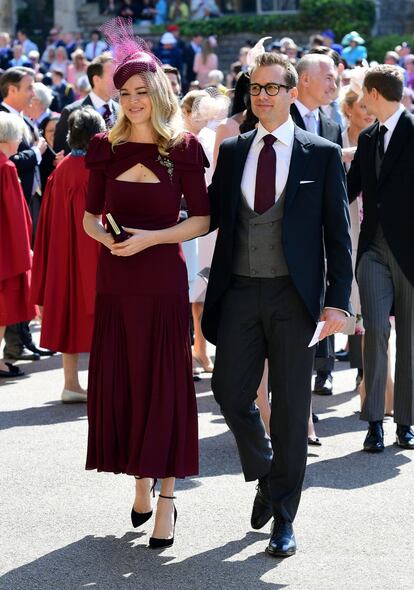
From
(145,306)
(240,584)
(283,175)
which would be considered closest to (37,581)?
(240,584)

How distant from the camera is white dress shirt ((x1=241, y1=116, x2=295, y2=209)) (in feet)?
17.4

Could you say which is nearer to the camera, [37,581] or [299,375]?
[37,581]

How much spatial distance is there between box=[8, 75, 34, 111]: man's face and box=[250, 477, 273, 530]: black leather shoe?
6.05 metres

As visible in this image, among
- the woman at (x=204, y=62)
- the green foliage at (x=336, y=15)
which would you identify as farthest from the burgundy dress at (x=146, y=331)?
the green foliage at (x=336, y=15)

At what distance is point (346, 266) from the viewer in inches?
209

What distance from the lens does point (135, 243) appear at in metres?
5.22

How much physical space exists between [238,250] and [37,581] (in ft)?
5.21

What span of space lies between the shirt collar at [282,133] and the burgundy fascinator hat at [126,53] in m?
0.54

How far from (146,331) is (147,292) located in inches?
6.7

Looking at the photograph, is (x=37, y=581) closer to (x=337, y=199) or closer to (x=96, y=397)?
(x=96, y=397)

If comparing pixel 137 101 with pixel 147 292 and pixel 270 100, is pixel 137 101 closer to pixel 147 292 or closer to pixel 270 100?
pixel 270 100

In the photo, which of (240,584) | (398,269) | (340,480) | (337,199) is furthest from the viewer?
(398,269)

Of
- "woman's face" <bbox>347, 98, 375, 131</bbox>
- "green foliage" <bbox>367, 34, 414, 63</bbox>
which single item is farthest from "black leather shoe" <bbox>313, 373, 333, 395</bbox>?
"green foliage" <bbox>367, 34, 414, 63</bbox>

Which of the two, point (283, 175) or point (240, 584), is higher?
point (283, 175)
